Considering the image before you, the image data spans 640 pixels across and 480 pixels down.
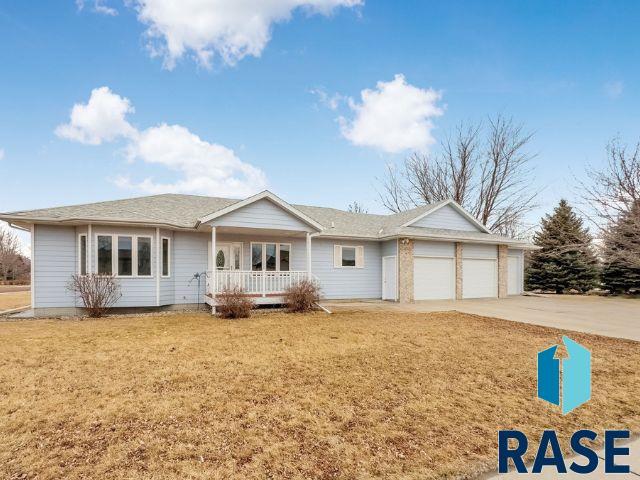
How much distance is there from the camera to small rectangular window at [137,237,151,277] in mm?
12742

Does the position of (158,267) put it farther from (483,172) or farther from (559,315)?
(483,172)

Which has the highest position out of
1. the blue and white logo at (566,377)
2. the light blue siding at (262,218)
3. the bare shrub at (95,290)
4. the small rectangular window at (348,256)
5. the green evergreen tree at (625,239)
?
the light blue siding at (262,218)

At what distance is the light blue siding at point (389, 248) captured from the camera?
55.9 ft

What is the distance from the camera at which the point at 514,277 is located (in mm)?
21719

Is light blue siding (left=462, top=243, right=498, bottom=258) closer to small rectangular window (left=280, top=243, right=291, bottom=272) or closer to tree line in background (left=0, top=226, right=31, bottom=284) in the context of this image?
small rectangular window (left=280, top=243, right=291, bottom=272)

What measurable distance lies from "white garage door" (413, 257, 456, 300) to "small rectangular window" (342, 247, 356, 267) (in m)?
2.89

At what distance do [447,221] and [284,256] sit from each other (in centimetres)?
892

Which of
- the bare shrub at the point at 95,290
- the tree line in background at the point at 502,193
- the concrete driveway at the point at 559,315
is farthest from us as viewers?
the tree line in background at the point at 502,193

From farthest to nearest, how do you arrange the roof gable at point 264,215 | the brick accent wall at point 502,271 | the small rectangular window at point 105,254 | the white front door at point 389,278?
1. the brick accent wall at point 502,271
2. the white front door at point 389,278
3. the roof gable at point 264,215
4. the small rectangular window at point 105,254

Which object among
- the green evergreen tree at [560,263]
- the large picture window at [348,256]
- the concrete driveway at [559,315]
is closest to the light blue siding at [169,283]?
the concrete driveway at [559,315]

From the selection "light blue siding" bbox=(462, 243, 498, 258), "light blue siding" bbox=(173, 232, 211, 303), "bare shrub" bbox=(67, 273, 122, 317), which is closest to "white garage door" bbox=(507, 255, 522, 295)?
"light blue siding" bbox=(462, 243, 498, 258)

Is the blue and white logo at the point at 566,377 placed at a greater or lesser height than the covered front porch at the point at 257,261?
lesser

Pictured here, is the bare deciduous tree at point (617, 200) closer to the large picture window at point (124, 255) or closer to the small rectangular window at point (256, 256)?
the small rectangular window at point (256, 256)

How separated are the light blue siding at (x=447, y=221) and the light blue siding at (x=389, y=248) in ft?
4.93
